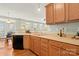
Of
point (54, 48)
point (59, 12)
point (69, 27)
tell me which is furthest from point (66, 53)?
point (59, 12)

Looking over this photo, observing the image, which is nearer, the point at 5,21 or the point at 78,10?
the point at 78,10

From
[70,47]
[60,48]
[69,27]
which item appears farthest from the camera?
[69,27]

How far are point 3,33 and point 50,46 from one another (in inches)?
386

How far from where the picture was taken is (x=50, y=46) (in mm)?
3828

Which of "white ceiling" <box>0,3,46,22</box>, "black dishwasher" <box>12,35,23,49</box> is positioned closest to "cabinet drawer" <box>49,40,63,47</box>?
"white ceiling" <box>0,3,46,22</box>

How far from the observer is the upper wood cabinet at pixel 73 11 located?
121 inches

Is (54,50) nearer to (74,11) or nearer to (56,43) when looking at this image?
(56,43)

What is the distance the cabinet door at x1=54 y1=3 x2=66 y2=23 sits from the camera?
Result: 3.77 metres

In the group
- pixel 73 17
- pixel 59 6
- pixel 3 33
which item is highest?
pixel 59 6

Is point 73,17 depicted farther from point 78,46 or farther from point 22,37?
point 22,37

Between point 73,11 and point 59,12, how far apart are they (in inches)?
34.3

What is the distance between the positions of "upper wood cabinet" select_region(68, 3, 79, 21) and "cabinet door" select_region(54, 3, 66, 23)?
0.35 metres

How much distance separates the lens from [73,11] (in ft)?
10.6

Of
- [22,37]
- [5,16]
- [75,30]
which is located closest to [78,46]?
[75,30]
